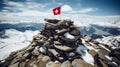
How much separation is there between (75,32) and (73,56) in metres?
9.19

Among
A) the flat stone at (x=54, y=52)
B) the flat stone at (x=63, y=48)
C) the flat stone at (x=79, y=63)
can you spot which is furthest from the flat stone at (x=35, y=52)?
the flat stone at (x=79, y=63)

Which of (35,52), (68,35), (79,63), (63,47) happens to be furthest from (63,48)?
(35,52)

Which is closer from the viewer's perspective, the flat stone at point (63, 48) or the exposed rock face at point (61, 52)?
the exposed rock face at point (61, 52)

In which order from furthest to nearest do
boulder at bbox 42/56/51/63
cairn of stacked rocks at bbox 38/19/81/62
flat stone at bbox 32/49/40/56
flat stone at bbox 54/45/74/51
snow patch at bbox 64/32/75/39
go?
flat stone at bbox 32/49/40/56, snow patch at bbox 64/32/75/39, boulder at bbox 42/56/51/63, cairn of stacked rocks at bbox 38/19/81/62, flat stone at bbox 54/45/74/51

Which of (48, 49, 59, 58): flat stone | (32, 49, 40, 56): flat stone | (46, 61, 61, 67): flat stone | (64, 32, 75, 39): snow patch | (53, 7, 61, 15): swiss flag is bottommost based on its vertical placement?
(46, 61, 61, 67): flat stone

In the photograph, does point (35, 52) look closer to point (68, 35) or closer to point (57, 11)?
point (68, 35)

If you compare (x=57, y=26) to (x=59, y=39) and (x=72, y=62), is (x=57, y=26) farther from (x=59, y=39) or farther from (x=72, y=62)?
(x=72, y=62)

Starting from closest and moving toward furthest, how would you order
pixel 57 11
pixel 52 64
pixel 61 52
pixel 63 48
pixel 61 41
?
pixel 52 64
pixel 63 48
pixel 61 52
pixel 57 11
pixel 61 41

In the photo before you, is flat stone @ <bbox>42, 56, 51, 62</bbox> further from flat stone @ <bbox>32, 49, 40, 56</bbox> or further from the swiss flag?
the swiss flag

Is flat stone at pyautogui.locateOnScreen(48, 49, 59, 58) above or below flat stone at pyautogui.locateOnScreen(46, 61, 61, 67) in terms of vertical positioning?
above

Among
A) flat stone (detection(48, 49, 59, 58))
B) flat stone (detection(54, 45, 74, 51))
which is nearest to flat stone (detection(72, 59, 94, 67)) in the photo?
flat stone (detection(54, 45, 74, 51))

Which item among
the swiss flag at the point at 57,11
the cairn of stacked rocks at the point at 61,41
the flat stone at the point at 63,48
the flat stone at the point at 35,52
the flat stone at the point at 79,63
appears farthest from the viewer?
the flat stone at the point at 35,52

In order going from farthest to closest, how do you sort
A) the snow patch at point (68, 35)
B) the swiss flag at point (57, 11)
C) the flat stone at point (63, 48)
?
1. the swiss flag at point (57, 11)
2. the snow patch at point (68, 35)
3. the flat stone at point (63, 48)

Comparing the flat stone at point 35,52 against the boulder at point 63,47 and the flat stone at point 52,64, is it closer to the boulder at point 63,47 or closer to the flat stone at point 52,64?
the flat stone at point 52,64
